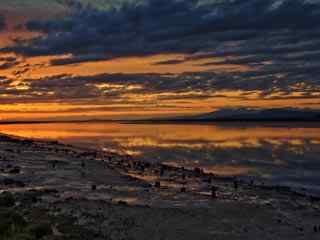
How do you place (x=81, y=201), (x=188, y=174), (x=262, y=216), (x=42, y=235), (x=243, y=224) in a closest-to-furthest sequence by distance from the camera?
(x=42, y=235) → (x=243, y=224) → (x=262, y=216) → (x=81, y=201) → (x=188, y=174)

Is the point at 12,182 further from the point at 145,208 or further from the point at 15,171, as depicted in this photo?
the point at 145,208

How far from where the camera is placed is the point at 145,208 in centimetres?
2498

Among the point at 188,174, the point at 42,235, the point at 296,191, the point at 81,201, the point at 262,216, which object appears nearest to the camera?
the point at 42,235

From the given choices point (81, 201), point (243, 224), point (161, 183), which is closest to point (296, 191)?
point (161, 183)

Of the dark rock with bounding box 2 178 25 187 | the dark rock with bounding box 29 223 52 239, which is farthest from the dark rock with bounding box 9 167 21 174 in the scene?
the dark rock with bounding box 29 223 52 239

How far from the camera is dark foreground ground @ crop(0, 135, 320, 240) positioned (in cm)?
1950

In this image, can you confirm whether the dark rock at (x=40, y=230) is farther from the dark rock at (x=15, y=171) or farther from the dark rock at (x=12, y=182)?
the dark rock at (x=15, y=171)

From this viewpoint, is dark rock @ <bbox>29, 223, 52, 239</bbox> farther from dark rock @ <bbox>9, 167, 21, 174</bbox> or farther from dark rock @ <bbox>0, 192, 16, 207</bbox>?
dark rock @ <bbox>9, 167, 21, 174</bbox>

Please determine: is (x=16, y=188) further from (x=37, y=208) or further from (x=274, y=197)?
(x=274, y=197)

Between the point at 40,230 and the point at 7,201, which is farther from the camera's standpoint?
the point at 7,201

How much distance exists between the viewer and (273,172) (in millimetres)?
44969

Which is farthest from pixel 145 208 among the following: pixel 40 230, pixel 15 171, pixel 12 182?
pixel 15 171

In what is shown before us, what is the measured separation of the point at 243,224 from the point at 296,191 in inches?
491

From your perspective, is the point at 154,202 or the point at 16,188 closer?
the point at 154,202
